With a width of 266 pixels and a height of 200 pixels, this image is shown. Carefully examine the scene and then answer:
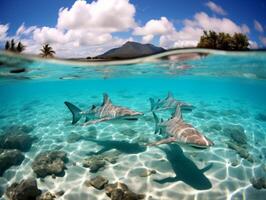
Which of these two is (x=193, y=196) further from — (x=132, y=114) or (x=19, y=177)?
(x=19, y=177)

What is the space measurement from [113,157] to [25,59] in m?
12.6

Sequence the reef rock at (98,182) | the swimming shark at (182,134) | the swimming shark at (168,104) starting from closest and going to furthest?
the swimming shark at (182,134) → the reef rock at (98,182) → the swimming shark at (168,104)

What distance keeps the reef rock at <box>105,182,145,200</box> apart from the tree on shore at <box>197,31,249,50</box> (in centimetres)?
1204

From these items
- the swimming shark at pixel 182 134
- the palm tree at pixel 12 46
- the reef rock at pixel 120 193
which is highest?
the palm tree at pixel 12 46

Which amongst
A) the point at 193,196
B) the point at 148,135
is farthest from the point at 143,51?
the point at 193,196

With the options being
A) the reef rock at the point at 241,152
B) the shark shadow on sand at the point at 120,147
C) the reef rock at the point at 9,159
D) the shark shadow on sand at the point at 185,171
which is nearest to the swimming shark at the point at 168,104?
the shark shadow on sand at the point at 185,171

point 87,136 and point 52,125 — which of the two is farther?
point 52,125

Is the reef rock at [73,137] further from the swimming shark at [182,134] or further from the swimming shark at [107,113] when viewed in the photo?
the swimming shark at [182,134]

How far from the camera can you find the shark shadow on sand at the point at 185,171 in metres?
7.79

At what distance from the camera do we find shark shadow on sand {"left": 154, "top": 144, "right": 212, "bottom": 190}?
25.6 feet

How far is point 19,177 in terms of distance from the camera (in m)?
8.88

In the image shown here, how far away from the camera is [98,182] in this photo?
7762 mm

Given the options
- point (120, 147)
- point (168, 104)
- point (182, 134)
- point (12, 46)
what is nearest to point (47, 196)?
point (120, 147)

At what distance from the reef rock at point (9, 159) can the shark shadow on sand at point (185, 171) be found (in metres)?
6.80
